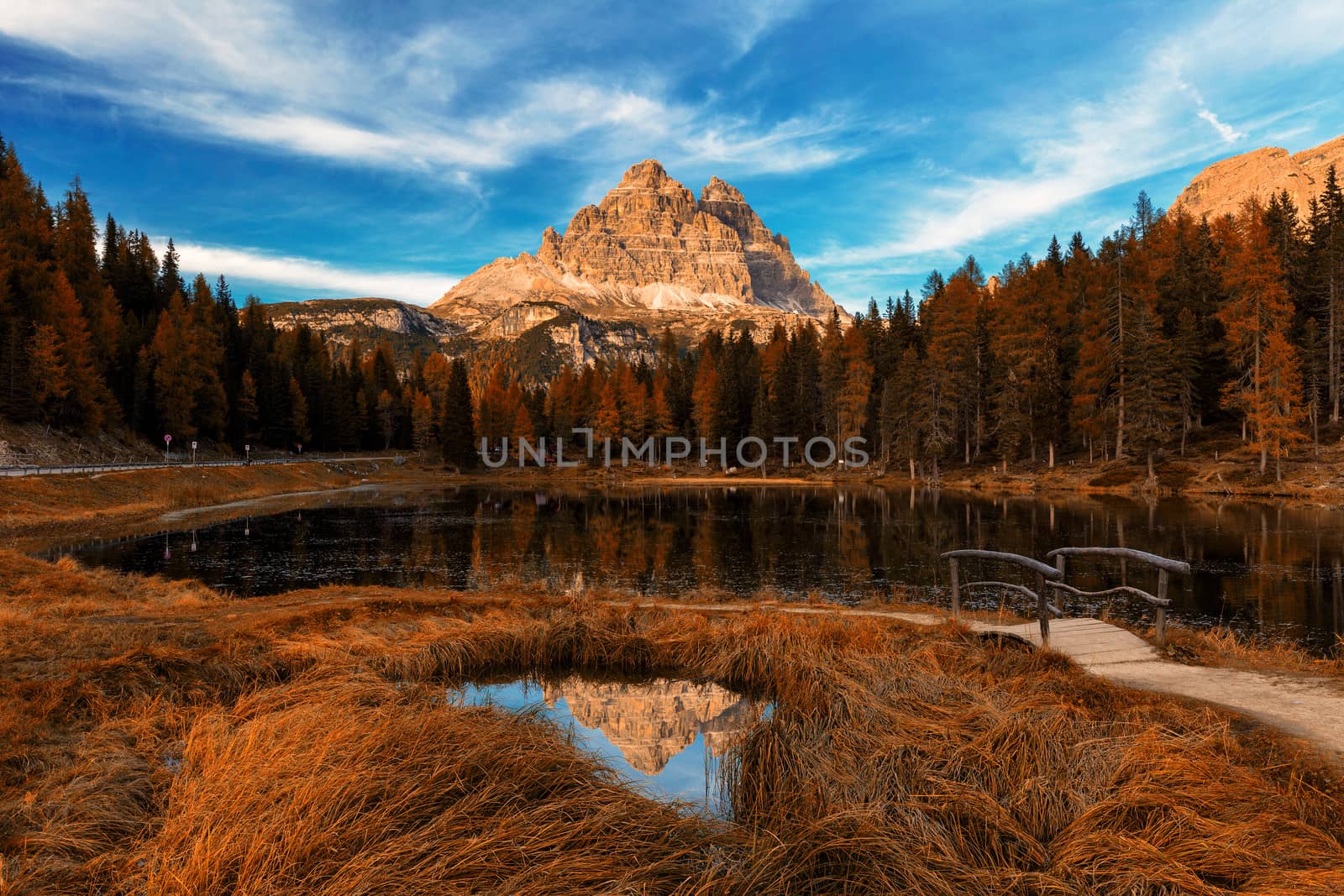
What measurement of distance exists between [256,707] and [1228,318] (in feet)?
211

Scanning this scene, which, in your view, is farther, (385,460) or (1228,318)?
(385,460)

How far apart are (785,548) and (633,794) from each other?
83.4 ft

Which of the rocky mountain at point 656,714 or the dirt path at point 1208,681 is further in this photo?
the rocky mountain at point 656,714

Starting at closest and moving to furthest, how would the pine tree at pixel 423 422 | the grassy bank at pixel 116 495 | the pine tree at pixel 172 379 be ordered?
the grassy bank at pixel 116 495 → the pine tree at pixel 172 379 → the pine tree at pixel 423 422

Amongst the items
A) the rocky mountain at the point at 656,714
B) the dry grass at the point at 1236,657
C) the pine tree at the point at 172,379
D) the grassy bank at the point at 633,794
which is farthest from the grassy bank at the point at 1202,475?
the pine tree at the point at 172,379

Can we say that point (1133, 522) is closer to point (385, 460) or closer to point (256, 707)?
point (256, 707)

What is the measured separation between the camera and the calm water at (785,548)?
815 inches

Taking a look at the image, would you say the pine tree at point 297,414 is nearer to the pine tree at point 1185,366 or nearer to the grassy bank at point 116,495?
the grassy bank at point 116,495

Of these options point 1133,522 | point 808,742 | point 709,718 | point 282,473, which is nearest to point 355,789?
point 808,742

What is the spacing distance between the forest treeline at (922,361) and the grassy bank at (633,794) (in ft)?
166

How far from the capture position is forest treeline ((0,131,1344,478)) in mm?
50469

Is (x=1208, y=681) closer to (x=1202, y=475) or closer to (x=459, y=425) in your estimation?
(x=1202, y=475)

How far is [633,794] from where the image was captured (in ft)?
19.8

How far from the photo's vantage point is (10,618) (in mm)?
12031
